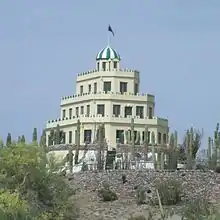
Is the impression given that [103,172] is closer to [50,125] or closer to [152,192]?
[152,192]

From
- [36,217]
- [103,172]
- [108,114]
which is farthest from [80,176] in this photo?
[108,114]

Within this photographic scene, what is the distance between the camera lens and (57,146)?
75125mm

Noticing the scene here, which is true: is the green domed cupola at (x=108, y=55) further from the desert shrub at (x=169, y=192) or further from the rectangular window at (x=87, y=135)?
the desert shrub at (x=169, y=192)

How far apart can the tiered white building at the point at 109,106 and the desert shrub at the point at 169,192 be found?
2808 cm

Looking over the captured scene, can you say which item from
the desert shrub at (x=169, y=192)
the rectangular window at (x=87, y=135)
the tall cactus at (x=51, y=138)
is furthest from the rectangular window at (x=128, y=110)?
the desert shrub at (x=169, y=192)

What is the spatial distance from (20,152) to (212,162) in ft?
55.2

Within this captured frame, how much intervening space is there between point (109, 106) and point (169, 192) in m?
32.4

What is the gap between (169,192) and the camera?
49.5 m

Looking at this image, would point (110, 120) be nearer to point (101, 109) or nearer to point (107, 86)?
point (101, 109)

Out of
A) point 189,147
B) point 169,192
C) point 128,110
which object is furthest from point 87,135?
point 169,192

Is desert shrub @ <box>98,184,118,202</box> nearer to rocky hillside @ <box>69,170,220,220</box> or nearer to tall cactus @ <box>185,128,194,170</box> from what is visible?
rocky hillside @ <box>69,170,220,220</box>

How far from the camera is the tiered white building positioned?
80250mm

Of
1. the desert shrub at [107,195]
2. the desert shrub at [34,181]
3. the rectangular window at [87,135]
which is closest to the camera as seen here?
the desert shrub at [34,181]

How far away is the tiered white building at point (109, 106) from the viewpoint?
263 feet
